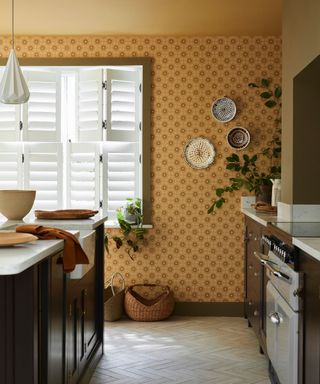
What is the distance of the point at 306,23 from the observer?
4020 millimetres

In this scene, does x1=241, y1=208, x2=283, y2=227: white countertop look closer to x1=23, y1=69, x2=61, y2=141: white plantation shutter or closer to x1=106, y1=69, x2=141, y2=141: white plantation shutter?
x1=106, y1=69, x2=141, y2=141: white plantation shutter

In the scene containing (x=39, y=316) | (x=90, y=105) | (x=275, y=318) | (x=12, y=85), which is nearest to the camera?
(x=39, y=316)

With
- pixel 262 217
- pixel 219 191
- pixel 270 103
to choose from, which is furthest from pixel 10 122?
pixel 262 217

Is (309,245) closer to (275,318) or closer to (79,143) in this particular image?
(275,318)

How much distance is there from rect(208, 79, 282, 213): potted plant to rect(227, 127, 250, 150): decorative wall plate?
0.10 metres

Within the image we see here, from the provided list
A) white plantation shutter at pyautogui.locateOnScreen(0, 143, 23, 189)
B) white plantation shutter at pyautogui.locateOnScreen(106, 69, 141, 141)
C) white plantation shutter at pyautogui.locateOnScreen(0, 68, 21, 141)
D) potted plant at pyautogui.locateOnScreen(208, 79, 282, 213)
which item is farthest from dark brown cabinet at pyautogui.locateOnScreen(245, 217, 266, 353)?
white plantation shutter at pyautogui.locateOnScreen(0, 68, 21, 141)

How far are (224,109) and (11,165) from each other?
221 centimetres

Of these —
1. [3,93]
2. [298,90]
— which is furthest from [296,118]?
[3,93]

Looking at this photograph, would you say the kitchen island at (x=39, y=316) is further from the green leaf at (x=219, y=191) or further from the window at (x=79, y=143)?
the window at (x=79, y=143)

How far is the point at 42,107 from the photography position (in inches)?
250

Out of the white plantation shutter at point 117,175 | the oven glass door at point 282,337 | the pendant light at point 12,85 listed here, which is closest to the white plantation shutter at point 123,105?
the white plantation shutter at point 117,175

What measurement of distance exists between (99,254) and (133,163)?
1.86 m

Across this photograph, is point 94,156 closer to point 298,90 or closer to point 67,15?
point 67,15

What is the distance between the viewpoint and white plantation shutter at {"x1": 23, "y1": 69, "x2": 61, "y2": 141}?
630 cm
